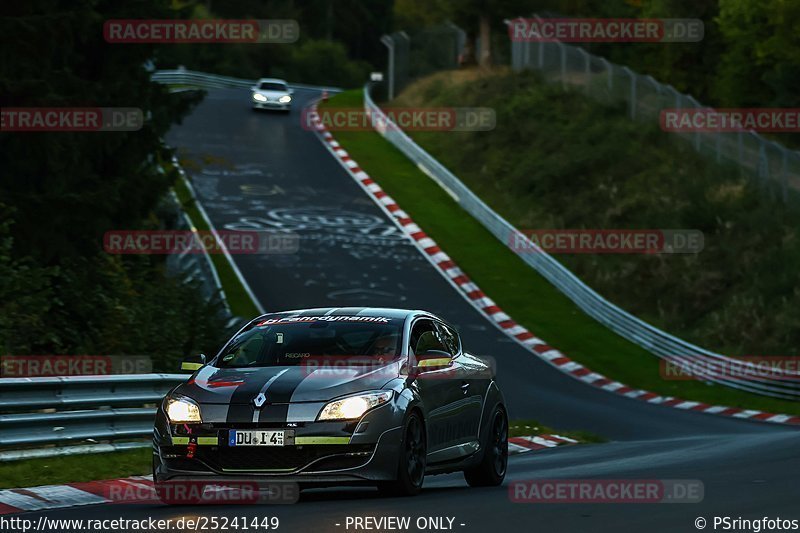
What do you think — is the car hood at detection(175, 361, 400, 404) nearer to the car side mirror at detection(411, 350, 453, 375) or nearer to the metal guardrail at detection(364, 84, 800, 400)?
the car side mirror at detection(411, 350, 453, 375)

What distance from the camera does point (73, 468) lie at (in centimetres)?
1341

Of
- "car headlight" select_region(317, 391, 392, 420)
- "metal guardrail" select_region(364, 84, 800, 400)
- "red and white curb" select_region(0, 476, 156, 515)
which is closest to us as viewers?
"car headlight" select_region(317, 391, 392, 420)

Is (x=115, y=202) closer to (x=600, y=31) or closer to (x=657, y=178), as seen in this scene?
(x=657, y=178)

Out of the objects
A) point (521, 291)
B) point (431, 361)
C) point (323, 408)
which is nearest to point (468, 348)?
point (521, 291)

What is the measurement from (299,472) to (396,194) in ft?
115

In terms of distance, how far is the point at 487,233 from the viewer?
4166 cm

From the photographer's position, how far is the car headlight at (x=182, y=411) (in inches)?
423

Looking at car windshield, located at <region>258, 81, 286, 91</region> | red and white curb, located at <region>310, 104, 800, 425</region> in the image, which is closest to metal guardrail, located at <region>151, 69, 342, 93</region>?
car windshield, located at <region>258, 81, 286, 91</region>

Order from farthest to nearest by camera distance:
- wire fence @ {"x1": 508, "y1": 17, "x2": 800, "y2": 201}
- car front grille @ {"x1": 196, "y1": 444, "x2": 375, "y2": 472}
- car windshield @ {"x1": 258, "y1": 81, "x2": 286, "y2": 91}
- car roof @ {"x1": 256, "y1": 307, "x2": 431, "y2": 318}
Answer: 1. car windshield @ {"x1": 258, "y1": 81, "x2": 286, "y2": 91}
2. wire fence @ {"x1": 508, "y1": 17, "x2": 800, "y2": 201}
3. car roof @ {"x1": 256, "y1": 307, "x2": 431, "y2": 318}
4. car front grille @ {"x1": 196, "y1": 444, "x2": 375, "y2": 472}

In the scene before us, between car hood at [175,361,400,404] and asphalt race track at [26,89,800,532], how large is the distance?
786 millimetres

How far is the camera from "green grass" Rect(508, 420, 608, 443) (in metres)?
20.6

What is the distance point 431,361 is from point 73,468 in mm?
3782

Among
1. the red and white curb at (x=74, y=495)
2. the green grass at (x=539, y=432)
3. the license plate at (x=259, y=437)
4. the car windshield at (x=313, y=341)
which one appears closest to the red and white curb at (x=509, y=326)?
the green grass at (x=539, y=432)

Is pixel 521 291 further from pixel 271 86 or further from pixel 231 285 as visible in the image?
pixel 271 86
